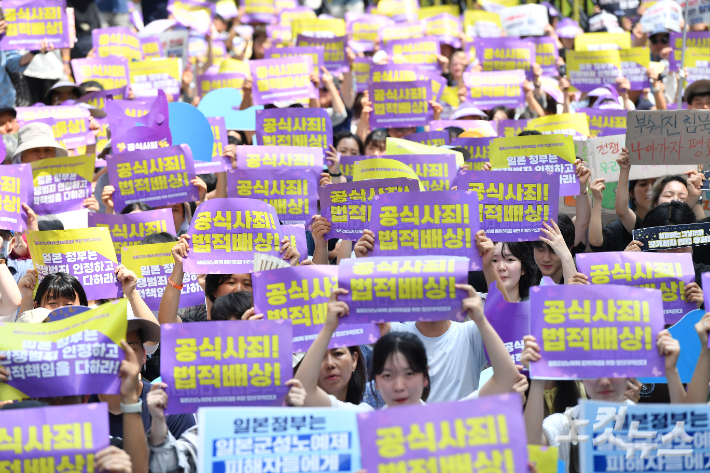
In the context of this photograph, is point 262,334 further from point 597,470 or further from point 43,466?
point 597,470

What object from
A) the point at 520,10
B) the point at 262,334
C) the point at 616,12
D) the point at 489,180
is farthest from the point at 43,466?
the point at 616,12

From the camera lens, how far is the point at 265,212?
580 centimetres

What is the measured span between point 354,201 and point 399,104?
3488mm

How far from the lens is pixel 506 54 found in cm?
1088

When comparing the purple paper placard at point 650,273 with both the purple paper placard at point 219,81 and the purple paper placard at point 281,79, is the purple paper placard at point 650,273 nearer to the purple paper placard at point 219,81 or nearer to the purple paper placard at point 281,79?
the purple paper placard at point 281,79

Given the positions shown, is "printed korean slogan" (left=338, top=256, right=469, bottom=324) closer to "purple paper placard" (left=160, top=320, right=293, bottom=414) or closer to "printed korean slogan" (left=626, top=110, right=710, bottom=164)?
"purple paper placard" (left=160, top=320, right=293, bottom=414)

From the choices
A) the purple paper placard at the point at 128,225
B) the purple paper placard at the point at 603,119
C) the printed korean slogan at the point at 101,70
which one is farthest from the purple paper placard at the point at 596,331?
the printed korean slogan at the point at 101,70

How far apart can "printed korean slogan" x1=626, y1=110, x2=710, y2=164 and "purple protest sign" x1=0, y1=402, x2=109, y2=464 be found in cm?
442

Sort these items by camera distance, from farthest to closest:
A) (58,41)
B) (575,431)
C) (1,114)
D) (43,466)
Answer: (58,41) < (1,114) < (575,431) < (43,466)

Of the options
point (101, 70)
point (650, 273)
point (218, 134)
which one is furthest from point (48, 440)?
point (101, 70)

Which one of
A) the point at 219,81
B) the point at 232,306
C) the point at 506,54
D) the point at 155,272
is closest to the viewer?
the point at 232,306

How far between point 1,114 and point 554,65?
256 inches

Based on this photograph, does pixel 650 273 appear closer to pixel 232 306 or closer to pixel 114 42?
pixel 232 306

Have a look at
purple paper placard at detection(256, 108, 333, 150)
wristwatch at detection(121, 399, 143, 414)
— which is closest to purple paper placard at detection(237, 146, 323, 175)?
purple paper placard at detection(256, 108, 333, 150)
